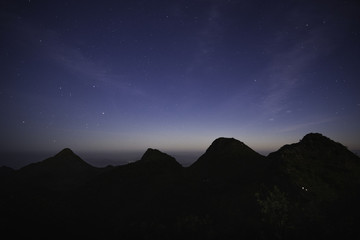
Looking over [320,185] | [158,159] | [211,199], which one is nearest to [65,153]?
[158,159]

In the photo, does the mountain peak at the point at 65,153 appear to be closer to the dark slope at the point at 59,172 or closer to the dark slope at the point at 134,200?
the dark slope at the point at 59,172

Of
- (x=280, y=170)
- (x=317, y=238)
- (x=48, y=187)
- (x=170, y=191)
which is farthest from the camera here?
(x=48, y=187)

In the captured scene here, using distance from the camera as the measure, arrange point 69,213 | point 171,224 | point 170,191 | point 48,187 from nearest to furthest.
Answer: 1. point 171,224
2. point 69,213
3. point 170,191
4. point 48,187

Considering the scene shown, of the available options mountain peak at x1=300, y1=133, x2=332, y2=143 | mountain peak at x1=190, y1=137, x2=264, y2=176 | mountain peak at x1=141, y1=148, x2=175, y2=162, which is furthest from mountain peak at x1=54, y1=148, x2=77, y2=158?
mountain peak at x1=300, y1=133, x2=332, y2=143

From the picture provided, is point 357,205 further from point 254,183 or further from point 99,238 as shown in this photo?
point 99,238

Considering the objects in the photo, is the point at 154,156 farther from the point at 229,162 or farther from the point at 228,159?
the point at 229,162

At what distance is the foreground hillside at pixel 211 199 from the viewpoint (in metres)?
31.7

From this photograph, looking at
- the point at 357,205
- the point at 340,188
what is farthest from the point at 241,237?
the point at 340,188

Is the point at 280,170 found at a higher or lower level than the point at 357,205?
higher

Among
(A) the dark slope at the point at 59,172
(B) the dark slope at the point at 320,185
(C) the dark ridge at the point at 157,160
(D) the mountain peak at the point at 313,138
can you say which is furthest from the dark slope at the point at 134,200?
(D) the mountain peak at the point at 313,138

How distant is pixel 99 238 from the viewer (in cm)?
4281

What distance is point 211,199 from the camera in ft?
154

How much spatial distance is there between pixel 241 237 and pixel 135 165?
4890 cm

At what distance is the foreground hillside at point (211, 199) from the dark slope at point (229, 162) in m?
0.30
